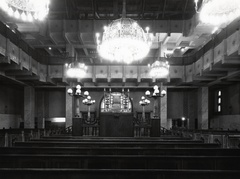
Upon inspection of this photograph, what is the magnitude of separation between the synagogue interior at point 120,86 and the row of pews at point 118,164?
0.02 m

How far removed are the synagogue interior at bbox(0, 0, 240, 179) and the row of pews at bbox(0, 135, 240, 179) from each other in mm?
22

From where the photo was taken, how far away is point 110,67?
67.3 feet

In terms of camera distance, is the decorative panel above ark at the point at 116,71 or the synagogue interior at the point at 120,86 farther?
the decorative panel above ark at the point at 116,71

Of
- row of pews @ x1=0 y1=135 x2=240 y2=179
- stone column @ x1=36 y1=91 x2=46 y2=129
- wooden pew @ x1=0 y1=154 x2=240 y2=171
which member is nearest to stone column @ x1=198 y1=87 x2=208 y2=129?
row of pews @ x1=0 y1=135 x2=240 y2=179

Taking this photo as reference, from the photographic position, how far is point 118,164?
19.4 feet

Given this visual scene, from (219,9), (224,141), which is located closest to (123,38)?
(219,9)

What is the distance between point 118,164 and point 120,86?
18.2m

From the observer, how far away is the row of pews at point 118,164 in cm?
438

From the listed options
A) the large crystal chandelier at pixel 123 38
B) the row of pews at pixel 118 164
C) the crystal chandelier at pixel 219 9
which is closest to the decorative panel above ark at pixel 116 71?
the large crystal chandelier at pixel 123 38

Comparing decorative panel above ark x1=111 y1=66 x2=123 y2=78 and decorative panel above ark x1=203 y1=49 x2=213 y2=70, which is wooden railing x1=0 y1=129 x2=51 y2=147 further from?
decorative panel above ark x1=203 y1=49 x2=213 y2=70

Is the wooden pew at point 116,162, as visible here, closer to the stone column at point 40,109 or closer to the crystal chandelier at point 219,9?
the crystal chandelier at point 219,9

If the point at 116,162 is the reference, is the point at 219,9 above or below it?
above

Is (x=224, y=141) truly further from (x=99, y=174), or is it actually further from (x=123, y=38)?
(x=99, y=174)

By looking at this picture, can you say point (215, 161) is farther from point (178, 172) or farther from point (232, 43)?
point (232, 43)
